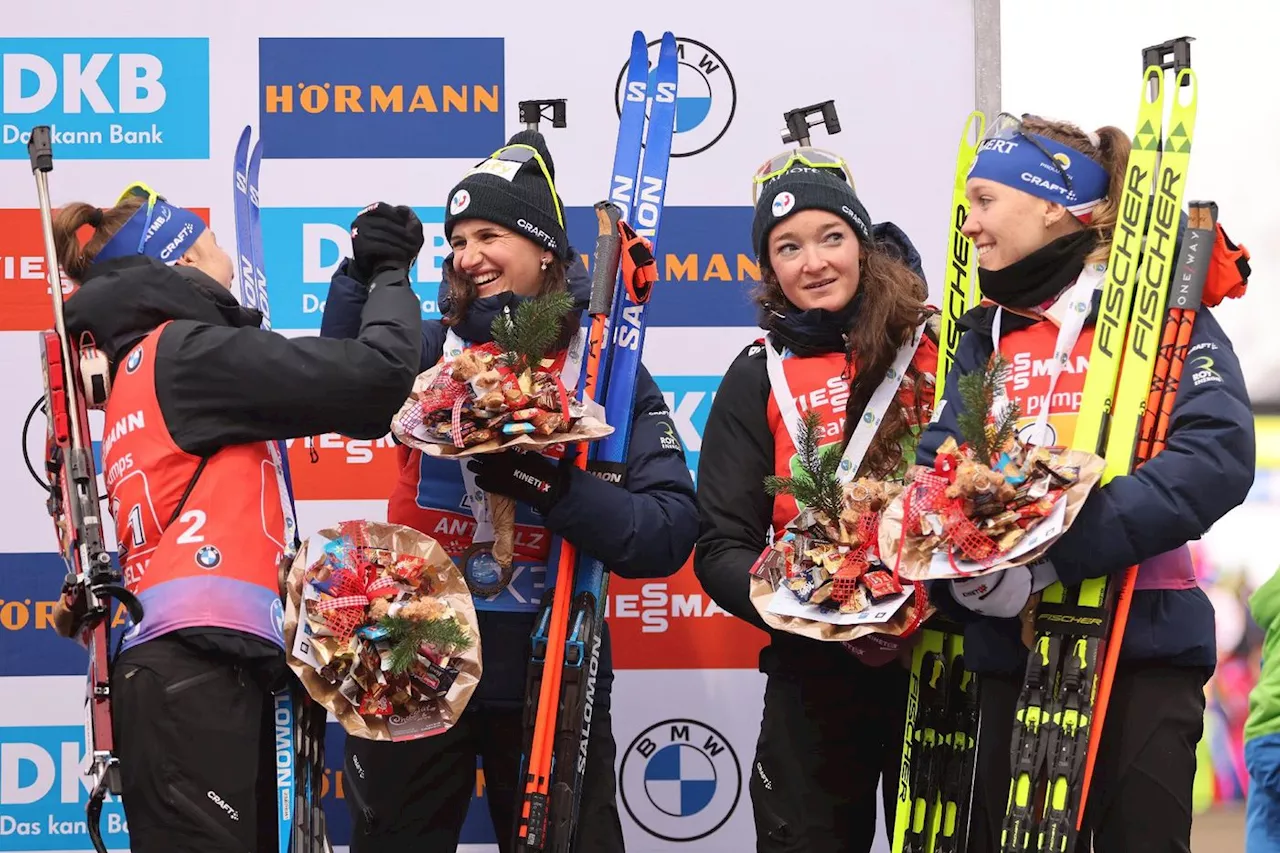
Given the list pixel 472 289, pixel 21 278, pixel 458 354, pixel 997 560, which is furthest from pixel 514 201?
pixel 21 278

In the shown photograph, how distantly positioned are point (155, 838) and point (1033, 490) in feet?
5.39

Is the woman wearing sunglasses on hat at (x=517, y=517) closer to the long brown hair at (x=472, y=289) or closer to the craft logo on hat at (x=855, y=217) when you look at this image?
the long brown hair at (x=472, y=289)

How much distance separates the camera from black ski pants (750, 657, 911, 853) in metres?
3.15

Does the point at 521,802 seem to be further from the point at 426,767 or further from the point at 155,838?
the point at 155,838

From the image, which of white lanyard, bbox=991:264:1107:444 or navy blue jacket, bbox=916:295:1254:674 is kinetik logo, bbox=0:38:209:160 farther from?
navy blue jacket, bbox=916:295:1254:674

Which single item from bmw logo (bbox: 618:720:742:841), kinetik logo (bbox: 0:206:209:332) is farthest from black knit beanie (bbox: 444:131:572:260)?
bmw logo (bbox: 618:720:742:841)

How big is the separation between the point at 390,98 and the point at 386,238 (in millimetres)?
1429

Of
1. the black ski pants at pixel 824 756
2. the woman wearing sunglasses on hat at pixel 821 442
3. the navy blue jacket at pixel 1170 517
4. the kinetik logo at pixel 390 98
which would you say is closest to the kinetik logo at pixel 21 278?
the kinetik logo at pixel 390 98

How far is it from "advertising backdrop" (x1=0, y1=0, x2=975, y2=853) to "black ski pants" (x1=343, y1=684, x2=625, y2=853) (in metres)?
1.00

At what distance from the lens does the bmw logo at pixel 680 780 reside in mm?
4168

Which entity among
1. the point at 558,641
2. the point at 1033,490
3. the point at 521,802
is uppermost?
the point at 1033,490

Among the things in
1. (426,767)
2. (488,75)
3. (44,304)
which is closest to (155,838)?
(426,767)

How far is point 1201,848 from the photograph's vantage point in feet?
14.1

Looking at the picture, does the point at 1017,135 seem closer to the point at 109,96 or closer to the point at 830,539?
the point at 830,539
